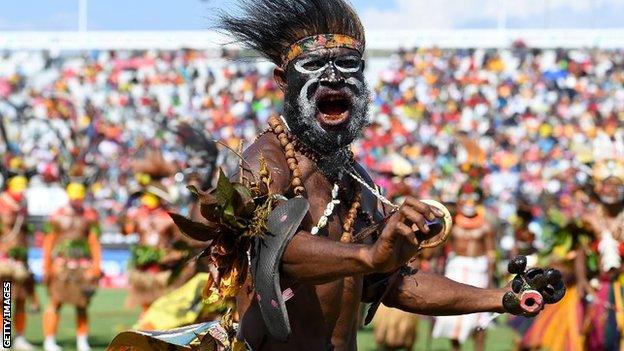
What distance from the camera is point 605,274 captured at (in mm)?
11617

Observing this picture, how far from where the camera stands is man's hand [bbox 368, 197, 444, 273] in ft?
10.8

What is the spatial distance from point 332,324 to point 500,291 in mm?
558

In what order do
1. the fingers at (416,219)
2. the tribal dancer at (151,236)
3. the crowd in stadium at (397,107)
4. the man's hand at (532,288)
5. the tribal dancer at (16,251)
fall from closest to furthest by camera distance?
the fingers at (416,219) → the man's hand at (532,288) → the tribal dancer at (151,236) → the tribal dancer at (16,251) → the crowd in stadium at (397,107)

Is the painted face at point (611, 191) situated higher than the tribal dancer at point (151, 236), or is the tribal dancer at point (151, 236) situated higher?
the painted face at point (611, 191)

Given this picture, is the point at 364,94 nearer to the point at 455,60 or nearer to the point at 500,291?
the point at 500,291

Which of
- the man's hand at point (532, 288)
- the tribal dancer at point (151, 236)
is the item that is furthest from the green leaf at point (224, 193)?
the tribal dancer at point (151, 236)

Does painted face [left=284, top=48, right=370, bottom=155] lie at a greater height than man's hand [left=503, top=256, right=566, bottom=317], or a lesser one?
greater

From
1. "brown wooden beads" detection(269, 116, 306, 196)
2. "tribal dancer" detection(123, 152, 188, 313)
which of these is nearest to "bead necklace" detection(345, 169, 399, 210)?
"brown wooden beads" detection(269, 116, 306, 196)

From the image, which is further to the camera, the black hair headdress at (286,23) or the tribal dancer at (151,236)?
the tribal dancer at (151,236)

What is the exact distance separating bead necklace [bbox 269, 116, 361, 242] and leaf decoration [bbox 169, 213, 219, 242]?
0.35 meters

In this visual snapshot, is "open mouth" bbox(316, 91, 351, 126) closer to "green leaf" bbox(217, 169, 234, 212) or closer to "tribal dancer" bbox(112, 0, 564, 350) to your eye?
"tribal dancer" bbox(112, 0, 564, 350)

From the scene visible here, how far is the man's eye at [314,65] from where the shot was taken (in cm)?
404

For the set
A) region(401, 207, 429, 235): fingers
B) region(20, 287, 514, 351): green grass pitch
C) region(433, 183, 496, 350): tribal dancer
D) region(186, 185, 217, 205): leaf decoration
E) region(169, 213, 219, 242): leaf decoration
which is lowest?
region(20, 287, 514, 351): green grass pitch

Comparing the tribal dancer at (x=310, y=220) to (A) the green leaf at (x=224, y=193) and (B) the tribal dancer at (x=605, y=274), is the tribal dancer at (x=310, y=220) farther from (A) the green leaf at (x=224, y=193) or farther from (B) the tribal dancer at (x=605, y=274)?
(B) the tribal dancer at (x=605, y=274)
